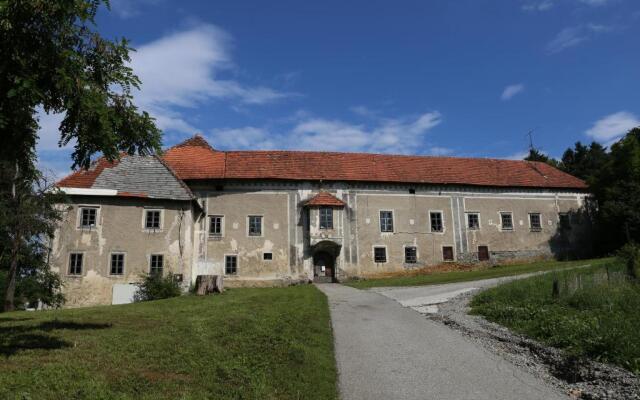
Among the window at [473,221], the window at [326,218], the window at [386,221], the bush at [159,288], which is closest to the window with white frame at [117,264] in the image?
the bush at [159,288]

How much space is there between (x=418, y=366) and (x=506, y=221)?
1096 inches

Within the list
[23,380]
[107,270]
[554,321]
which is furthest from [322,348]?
[107,270]

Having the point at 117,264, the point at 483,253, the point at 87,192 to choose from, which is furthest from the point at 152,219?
the point at 483,253

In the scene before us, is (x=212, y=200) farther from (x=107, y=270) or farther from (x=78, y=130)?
(x=78, y=130)

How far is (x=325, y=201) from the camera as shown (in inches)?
1185

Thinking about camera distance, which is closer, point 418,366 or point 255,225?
point 418,366

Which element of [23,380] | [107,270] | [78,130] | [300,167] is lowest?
[23,380]

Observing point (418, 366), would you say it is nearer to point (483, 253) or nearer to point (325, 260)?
point (325, 260)

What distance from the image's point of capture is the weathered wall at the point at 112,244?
77.0 feet

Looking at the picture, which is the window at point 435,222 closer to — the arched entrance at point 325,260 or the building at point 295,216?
the building at point 295,216

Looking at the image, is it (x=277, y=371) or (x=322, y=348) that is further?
(x=322, y=348)

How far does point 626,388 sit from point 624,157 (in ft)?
97.9

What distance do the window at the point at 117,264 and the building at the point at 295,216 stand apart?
0.10 m

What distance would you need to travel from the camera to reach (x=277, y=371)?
24.3ft
